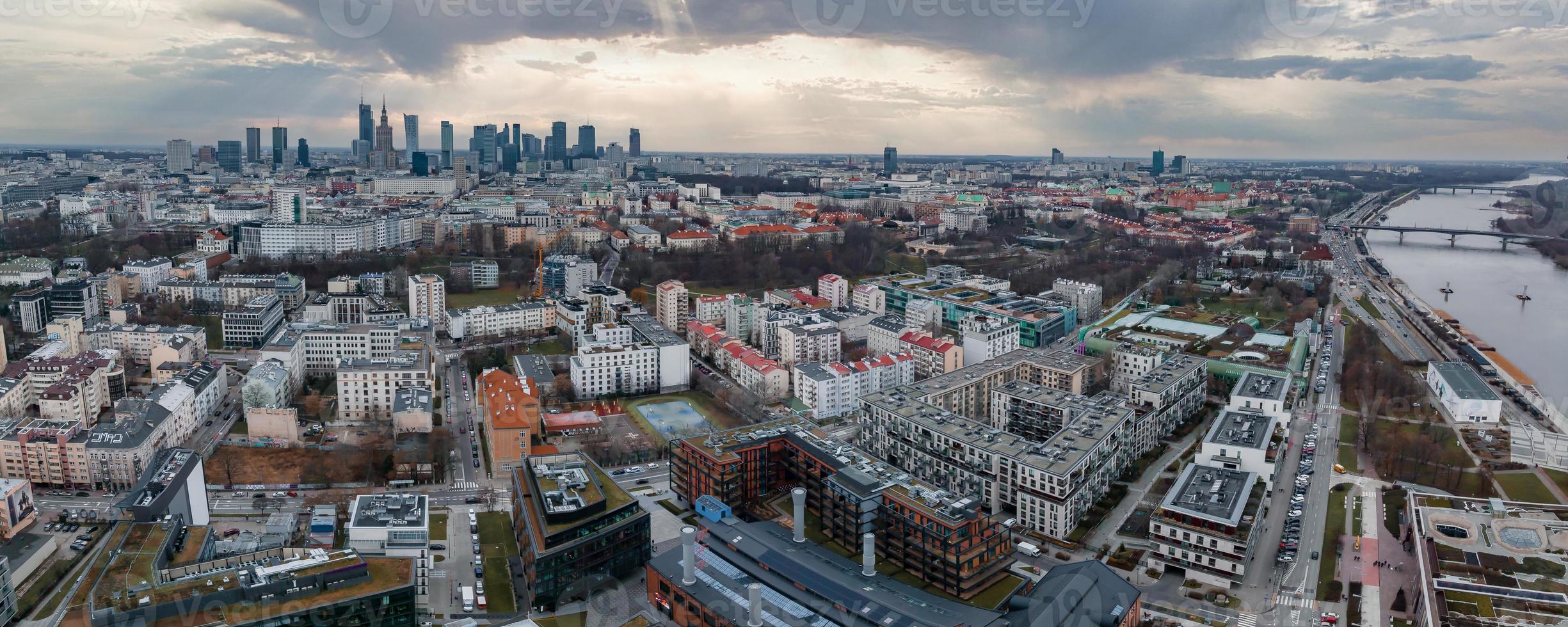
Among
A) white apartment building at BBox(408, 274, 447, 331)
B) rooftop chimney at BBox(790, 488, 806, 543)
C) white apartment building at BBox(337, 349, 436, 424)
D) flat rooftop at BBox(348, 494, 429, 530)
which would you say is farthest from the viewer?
white apartment building at BBox(408, 274, 447, 331)

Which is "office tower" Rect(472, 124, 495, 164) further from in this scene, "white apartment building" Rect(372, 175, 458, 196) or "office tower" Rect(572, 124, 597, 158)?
"white apartment building" Rect(372, 175, 458, 196)

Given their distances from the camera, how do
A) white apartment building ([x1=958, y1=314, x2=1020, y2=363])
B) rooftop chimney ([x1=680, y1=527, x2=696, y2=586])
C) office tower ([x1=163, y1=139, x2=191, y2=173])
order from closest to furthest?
rooftop chimney ([x1=680, y1=527, x2=696, y2=586]) → white apartment building ([x1=958, y1=314, x2=1020, y2=363]) → office tower ([x1=163, y1=139, x2=191, y2=173])

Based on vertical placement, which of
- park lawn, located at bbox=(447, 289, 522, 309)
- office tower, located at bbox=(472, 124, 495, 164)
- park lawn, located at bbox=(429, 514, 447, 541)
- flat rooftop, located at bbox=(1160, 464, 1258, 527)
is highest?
office tower, located at bbox=(472, 124, 495, 164)

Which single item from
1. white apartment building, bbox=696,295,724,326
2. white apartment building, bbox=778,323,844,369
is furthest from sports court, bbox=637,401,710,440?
white apartment building, bbox=696,295,724,326

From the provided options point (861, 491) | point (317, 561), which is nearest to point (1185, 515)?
point (861, 491)

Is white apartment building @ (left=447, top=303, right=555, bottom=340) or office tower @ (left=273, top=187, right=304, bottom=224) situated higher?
office tower @ (left=273, top=187, right=304, bottom=224)

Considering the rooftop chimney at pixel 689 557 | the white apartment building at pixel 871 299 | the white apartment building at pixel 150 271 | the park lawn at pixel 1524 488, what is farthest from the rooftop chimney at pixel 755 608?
the white apartment building at pixel 150 271
